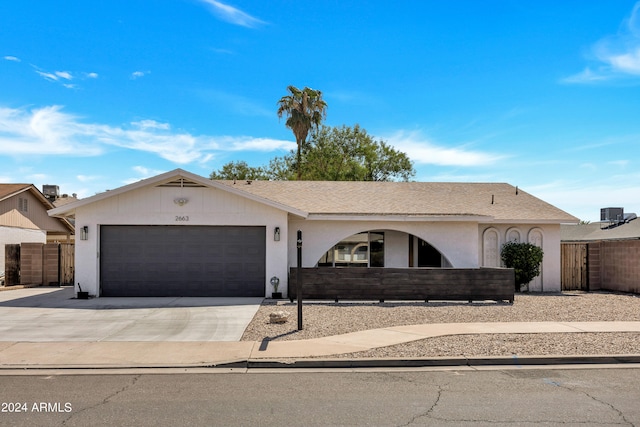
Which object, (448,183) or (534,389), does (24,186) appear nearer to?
(448,183)

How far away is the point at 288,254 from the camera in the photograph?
734 inches

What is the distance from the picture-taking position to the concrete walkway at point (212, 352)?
836cm

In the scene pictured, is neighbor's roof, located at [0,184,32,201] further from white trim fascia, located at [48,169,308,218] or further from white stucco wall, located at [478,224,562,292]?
white stucco wall, located at [478,224,562,292]

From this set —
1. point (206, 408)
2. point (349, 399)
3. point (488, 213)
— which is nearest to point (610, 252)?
point (488, 213)

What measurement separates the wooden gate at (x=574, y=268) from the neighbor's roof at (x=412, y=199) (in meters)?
1.85

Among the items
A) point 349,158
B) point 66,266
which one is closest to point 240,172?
point 349,158

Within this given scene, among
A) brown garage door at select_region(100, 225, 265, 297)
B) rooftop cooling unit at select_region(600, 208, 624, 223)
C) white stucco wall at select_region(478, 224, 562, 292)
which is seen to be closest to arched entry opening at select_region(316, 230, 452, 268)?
white stucco wall at select_region(478, 224, 562, 292)

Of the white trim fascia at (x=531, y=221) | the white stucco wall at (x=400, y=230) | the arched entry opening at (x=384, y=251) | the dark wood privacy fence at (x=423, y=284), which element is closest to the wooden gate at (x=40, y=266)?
the white stucco wall at (x=400, y=230)

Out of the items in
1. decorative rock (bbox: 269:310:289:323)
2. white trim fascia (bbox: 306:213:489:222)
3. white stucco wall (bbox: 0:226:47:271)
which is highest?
white trim fascia (bbox: 306:213:489:222)

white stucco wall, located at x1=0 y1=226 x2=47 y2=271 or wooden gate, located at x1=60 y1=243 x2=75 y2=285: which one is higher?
white stucco wall, located at x1=0 y1=226 x2=47 y2=271

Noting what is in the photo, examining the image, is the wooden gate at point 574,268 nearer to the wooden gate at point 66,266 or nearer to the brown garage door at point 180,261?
the brown garage door at point 180,261

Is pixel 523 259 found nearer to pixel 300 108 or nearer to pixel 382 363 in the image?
pixel 382 363

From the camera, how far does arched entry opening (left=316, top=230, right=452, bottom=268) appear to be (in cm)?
2055

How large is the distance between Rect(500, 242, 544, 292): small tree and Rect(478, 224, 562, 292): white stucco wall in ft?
2.63
